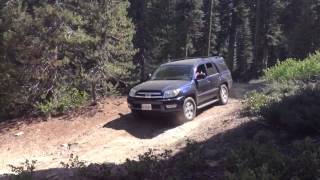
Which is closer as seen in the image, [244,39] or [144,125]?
[144,125]

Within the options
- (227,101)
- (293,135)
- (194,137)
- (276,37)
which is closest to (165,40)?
(276,37)

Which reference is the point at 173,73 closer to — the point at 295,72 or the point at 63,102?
the point at 63,102

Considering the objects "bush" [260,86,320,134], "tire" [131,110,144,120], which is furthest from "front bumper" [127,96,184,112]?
"bush" [260,86,320,134]

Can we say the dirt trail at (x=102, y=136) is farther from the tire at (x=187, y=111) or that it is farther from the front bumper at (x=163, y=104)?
the front bumper at (x=163, y=104)

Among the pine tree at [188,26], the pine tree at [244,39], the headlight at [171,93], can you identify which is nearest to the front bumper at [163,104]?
the headlight at [171,93]

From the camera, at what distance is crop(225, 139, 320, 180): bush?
19.1 ft

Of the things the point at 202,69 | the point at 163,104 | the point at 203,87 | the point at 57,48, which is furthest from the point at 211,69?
the point at 57,48

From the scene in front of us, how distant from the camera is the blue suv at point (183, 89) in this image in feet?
46.4

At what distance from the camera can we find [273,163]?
630 centimetres

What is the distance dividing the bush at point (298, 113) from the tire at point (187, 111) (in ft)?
16.1

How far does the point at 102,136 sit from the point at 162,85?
7.57 feet

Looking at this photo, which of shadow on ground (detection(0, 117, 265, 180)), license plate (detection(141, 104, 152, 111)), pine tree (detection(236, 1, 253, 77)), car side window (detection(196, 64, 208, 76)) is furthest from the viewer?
pine tree (detection(236, 1, 253, 77))

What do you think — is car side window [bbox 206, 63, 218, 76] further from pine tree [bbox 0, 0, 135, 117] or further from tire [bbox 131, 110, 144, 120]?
tire [bbox 131, 110, 144, 120]

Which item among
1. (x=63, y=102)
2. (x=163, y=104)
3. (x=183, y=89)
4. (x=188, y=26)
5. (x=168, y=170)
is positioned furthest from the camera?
(x=188, y=26)
